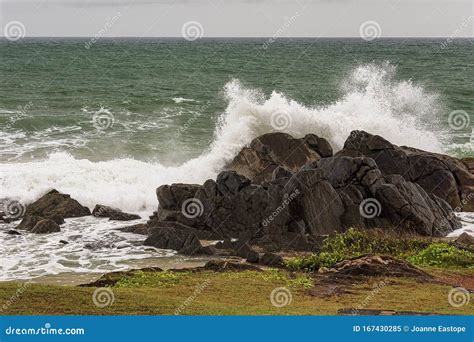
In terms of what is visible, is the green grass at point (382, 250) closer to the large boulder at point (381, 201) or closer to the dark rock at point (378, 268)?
the dark rock at point (378, 268)

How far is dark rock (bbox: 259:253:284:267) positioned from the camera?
1936 centimetres

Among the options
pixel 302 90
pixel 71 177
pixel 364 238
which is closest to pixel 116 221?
pixel 71 177

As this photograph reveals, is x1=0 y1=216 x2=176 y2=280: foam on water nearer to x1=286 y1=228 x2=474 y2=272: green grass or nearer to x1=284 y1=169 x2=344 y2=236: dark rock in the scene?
x1=284 y1=169 x2=344 y2=236: dark rock

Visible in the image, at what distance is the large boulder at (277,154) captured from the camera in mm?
29781

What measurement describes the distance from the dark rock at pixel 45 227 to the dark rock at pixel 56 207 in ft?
5.44

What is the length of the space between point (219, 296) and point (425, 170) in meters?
14.4

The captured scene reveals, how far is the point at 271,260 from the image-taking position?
19.5 metres

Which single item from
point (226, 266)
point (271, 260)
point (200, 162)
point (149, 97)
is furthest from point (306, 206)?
point (149, 97)

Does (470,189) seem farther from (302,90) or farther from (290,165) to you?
(302,90)

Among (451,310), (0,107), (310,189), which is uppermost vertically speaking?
(0,107)

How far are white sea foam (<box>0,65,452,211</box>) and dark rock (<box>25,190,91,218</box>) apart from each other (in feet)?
7.75

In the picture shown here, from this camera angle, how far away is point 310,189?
23.2 meters

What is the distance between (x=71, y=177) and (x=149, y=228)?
9.82 metres

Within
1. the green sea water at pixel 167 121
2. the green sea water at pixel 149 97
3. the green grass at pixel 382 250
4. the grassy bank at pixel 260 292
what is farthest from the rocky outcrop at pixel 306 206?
the green sea water at pixel 149 97
